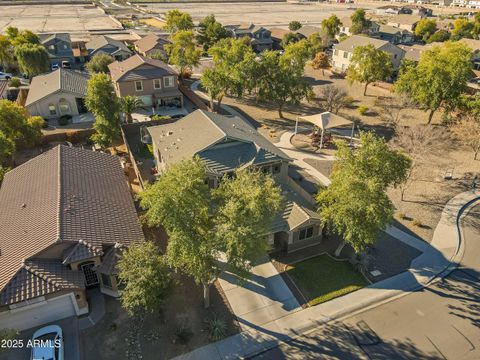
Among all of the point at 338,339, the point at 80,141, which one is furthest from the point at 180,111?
the point at 338,339

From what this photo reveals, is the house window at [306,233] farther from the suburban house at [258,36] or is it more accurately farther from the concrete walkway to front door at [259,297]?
the suburban house at [258,36]

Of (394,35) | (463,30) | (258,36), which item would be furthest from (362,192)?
(463,30)

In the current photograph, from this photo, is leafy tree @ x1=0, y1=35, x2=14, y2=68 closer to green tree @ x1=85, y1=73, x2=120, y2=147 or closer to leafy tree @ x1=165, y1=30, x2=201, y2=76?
leafy tree @ x1=165, y1=30, x2=201, y2=76

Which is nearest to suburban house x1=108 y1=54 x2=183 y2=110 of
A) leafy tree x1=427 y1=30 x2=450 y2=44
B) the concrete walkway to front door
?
the concrete walkway to front door

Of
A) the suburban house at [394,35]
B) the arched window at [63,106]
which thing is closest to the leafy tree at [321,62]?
the suburban house at [394,35]

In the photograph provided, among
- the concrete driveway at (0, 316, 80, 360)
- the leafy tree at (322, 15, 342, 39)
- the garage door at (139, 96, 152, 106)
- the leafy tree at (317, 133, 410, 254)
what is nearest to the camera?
the concrete driveway at (0, 316, 80, 360)
